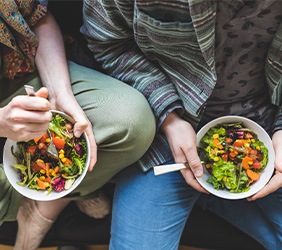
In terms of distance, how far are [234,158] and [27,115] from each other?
1.44 ft

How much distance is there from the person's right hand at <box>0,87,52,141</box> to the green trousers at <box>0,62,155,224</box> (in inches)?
6.9

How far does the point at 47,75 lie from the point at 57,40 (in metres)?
0.08

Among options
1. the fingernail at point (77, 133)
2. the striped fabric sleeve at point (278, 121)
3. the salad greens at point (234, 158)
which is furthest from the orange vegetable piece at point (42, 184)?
the striped fabric sleeve at point (278, 121)

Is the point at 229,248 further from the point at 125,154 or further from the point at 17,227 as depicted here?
the point at 17,227

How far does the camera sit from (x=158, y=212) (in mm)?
1009

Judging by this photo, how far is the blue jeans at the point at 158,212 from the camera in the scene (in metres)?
1.01

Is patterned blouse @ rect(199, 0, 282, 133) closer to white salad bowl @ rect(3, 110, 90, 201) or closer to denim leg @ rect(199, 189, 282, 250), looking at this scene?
denim leg @ rect(199, 189, 282, 250)

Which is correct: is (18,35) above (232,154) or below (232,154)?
above

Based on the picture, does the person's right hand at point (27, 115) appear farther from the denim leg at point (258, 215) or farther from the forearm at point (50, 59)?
the denim leg at point (258, 215)

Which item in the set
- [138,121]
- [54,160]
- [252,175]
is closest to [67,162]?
[54,160]

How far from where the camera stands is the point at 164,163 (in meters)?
1.02

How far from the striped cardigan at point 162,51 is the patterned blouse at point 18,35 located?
11 cm

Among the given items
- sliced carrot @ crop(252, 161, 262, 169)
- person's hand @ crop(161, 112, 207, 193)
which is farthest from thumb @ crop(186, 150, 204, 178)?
sliced carrot @ crop(252, 161, 262, 169)

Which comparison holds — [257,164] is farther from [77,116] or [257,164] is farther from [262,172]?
[77,116]
